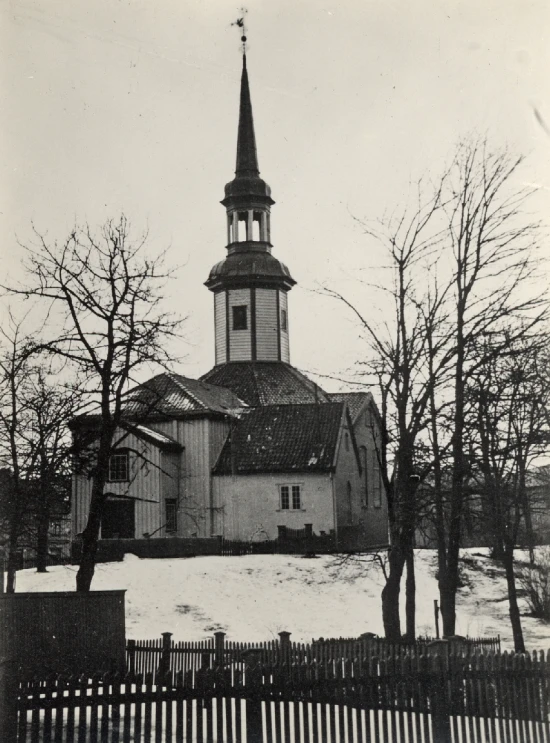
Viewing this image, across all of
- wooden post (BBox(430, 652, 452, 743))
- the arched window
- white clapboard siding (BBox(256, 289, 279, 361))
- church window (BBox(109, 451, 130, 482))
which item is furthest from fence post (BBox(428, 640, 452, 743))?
white clapboard siding (BBox(256, 289, 279, 361))

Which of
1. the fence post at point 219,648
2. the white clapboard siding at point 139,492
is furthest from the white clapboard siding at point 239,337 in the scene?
the fence post at point 219,648

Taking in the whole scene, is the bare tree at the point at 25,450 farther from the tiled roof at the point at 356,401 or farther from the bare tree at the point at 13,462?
the tiled roof at the point at 356,401

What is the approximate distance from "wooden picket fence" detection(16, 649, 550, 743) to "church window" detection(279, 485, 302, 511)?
76.6 ft

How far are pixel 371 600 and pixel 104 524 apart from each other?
1246 cm

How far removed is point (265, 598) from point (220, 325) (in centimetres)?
2052

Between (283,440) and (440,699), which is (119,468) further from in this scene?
(440,699)

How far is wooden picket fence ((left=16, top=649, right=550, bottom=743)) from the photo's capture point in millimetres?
9477

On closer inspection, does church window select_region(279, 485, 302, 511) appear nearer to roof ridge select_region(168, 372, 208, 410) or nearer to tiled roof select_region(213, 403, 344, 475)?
tiled roof select_region(213, 403, 344, 475)

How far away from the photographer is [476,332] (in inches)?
587

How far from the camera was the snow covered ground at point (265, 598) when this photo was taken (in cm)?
2164

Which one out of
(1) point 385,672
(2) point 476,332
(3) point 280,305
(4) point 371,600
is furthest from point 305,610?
(3) point 280,305

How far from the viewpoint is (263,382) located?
4069 cm

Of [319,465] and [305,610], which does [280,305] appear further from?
[305,610]

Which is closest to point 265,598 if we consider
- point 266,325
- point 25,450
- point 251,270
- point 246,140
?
point 25,450
